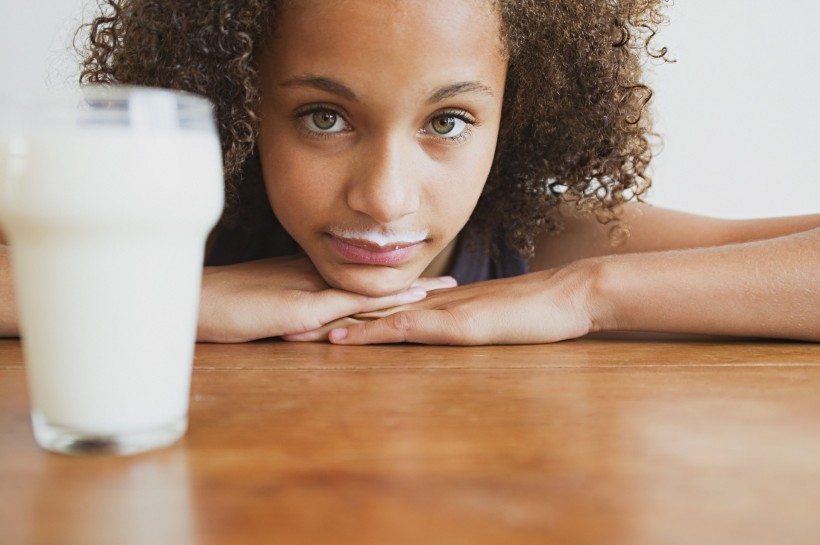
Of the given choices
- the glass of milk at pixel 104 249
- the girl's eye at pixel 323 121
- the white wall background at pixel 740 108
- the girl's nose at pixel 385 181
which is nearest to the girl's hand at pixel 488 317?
the girl's nose at pixel 385 181

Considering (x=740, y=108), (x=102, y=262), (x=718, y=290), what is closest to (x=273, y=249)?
(x=718, y=290)

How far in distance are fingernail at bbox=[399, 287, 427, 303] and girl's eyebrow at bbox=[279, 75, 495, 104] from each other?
0.26 metres

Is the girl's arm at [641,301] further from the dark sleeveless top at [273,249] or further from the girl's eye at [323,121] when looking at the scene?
the dark sleeveless top at [273,249]

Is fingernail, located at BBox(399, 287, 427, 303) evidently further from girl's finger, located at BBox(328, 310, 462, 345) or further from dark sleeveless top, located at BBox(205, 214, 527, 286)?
dark sleeveless top, located at BBox(205, 214, 527, 286)

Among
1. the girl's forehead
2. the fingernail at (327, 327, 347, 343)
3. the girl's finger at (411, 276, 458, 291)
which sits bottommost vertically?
the fingernail at (327, 327, 347, 343)

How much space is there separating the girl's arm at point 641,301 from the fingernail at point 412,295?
0.01m

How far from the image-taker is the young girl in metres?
1.05

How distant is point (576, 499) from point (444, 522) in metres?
0.08

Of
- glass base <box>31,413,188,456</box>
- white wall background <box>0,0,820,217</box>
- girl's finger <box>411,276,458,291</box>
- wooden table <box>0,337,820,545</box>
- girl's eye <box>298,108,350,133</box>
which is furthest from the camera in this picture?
white wall background <box>0,0,820,217</box>

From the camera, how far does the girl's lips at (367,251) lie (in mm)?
1177

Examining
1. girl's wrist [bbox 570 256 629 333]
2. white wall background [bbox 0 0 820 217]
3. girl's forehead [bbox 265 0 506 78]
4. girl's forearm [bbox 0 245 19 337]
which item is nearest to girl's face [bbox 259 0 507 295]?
girl's forehead [bbox 265 0 506 78]

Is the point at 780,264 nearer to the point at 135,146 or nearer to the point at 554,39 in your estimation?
the point at 554,39

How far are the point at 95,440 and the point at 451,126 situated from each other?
0.77 m

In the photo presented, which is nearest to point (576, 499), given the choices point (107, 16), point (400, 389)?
point (400, 389)
